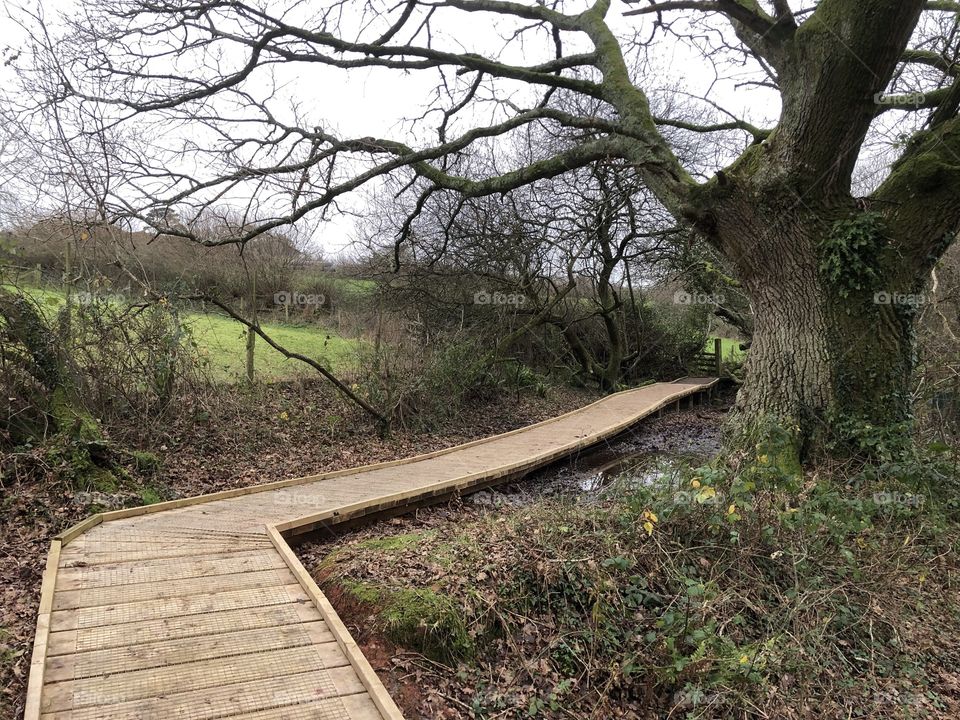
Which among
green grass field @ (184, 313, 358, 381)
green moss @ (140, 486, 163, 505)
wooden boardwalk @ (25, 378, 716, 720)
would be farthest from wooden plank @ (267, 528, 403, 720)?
green grass field @ (184, 313, 358, 381)

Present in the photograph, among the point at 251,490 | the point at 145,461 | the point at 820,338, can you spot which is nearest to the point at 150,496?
the point at 145,461

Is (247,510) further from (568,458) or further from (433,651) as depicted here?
(568,458)

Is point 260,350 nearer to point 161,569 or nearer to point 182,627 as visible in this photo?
point 161,569

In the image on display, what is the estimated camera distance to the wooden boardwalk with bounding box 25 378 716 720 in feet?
9.09

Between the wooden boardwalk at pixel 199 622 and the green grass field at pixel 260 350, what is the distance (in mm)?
3049

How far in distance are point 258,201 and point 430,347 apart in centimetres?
433

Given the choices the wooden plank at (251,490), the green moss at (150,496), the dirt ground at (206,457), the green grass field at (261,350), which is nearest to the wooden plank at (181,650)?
the dirt ground at (206,457)

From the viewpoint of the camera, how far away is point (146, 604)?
11.7 feet

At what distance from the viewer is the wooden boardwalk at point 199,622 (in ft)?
9.09

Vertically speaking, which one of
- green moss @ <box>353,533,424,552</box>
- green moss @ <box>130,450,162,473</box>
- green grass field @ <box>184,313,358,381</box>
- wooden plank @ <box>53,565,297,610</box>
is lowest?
green moss @ <box>353,533,424,552</box>

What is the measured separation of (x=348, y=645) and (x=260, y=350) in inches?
313

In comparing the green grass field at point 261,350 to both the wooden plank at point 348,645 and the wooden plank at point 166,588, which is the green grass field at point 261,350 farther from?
the wooden plank at point 348,645

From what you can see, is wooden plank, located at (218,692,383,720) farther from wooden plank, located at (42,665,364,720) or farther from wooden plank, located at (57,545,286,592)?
wooden plank, located at (57,545,286,592)

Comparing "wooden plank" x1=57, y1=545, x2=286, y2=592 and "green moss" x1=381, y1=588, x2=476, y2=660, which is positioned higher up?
"wooden plank" x1=57, y1=545, x2=286, y2=592
